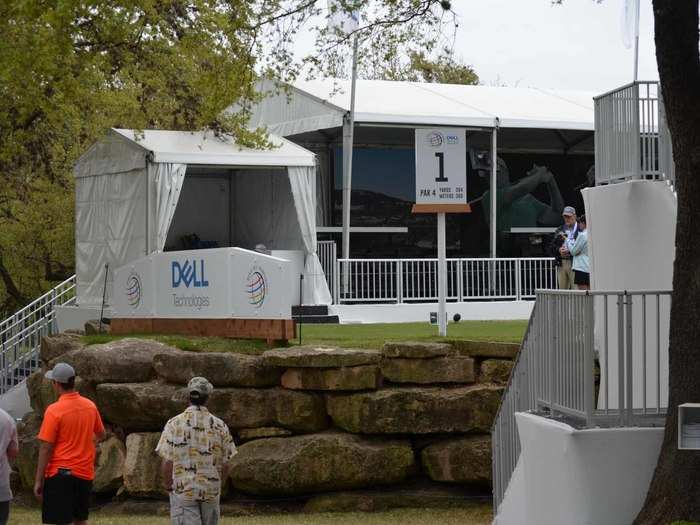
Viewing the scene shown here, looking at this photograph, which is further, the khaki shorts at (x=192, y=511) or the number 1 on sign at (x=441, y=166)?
the number 1 on sign at (x=441, y=166)

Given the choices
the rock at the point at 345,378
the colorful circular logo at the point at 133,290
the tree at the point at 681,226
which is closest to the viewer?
the tree at the point at 681,226

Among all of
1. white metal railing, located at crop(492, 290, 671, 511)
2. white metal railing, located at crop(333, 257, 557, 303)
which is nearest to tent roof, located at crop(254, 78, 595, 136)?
white metal railing, located at crop(333, 257, 557, 303)

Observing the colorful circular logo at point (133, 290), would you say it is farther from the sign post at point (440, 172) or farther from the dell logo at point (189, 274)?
the sign post at point (440, 172)

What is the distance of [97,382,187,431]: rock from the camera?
62.5ft

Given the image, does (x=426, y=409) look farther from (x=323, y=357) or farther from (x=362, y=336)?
(x=362, y=336)

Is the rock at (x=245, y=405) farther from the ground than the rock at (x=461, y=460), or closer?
farther from the ground

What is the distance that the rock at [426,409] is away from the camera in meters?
18.2

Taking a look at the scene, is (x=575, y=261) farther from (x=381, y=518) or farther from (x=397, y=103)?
(x=397, y=103)

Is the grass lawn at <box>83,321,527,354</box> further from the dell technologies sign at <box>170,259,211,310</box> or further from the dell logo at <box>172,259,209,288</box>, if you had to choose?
the dell logo at <box>172,259,209,288</box>

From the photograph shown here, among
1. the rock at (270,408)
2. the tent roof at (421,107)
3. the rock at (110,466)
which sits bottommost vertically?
the rock at (110,466)

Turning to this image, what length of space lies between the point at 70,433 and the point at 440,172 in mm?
8996

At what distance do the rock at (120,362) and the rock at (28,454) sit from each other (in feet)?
4.55

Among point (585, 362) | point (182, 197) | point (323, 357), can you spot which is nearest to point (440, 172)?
point (323, 357)

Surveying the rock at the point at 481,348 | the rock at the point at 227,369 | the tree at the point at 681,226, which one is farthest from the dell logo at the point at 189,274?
the tree at the point at 681,226
